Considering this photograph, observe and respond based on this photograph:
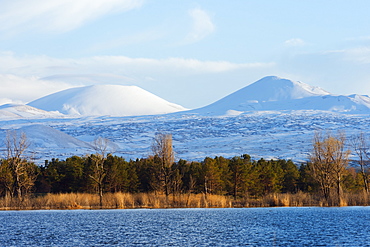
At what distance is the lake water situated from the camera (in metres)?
31.1

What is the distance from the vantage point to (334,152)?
70.9m

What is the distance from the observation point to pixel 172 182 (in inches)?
2874

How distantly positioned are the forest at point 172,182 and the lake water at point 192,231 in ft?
48.4

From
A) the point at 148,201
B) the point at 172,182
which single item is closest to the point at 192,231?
the point at 148,201

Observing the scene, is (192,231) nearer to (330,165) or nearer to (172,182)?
(172,182)

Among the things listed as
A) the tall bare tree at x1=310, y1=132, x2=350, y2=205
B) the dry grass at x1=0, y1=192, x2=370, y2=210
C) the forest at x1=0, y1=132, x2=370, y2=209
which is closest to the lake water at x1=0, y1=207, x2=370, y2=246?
the dry grass at x1=0, y1=192, x2=370, y2=210

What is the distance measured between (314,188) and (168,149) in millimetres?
26753

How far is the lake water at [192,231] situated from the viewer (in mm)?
31100

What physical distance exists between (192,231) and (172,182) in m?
35.5

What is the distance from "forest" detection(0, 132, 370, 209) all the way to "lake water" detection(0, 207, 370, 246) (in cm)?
1475

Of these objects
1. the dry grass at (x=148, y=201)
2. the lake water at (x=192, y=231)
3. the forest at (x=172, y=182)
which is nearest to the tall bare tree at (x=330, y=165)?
the forest at (x=172, y=182)

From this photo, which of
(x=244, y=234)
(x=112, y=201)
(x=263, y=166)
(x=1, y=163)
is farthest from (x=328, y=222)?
(x=1, y=163)

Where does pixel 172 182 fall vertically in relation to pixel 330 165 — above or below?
below

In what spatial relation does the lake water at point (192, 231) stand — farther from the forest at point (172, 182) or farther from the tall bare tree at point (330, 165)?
the tall bare tree at point (330, 165)
